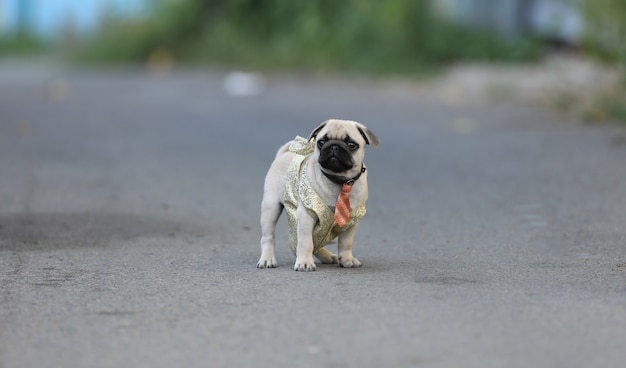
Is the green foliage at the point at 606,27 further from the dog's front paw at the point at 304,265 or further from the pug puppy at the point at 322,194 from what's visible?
the dog's front paw at the point at 304,265

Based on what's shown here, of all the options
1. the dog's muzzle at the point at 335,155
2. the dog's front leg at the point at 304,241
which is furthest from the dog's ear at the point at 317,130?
the dog's front leg at the point at 304,241

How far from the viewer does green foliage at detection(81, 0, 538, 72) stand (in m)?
27.3

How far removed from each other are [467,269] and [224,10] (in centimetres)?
2701

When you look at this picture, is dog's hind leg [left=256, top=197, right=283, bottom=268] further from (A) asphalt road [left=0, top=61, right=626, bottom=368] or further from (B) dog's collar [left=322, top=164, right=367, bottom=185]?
(B) dog's collar [left=322, top=164, right=367, bottom=185]

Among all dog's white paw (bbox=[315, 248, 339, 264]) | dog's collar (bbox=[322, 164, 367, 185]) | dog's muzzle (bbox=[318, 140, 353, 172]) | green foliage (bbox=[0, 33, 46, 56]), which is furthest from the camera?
green foliage (bbox=[0, 33, 46, 56])

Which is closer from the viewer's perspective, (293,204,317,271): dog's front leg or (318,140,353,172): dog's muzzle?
(318,140,353,172): dog's muzzle

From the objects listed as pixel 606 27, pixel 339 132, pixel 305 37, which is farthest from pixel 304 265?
pixel 305 37

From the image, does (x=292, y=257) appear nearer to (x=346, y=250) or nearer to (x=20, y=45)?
(x=346, y=250)

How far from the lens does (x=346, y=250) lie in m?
7.29

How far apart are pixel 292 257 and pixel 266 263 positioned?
0.61 m

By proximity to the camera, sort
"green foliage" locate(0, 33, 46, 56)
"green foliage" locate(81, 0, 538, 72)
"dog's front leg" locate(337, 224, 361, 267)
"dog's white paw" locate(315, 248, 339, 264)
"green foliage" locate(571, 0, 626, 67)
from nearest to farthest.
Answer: "dog's front leg" locate(337, 224, 361, 267)
"dog's white paw" locate(315, 248, 339, 264)
"green foliage" locate(571, 0, 626, 67)
"green foliage" locate(81, 0, 538, 72)
"green foliage" locate(0, 33, 46, 56)

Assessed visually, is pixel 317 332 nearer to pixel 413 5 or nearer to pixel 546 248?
pixel 546 248

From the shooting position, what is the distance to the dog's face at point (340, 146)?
6863 millimetres

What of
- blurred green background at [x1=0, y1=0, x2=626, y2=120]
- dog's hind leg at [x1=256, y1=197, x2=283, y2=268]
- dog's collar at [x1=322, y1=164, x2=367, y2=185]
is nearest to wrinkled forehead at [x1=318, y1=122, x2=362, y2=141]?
dog's collar at [x1=322, y1=164, x2=367, y2=185]
